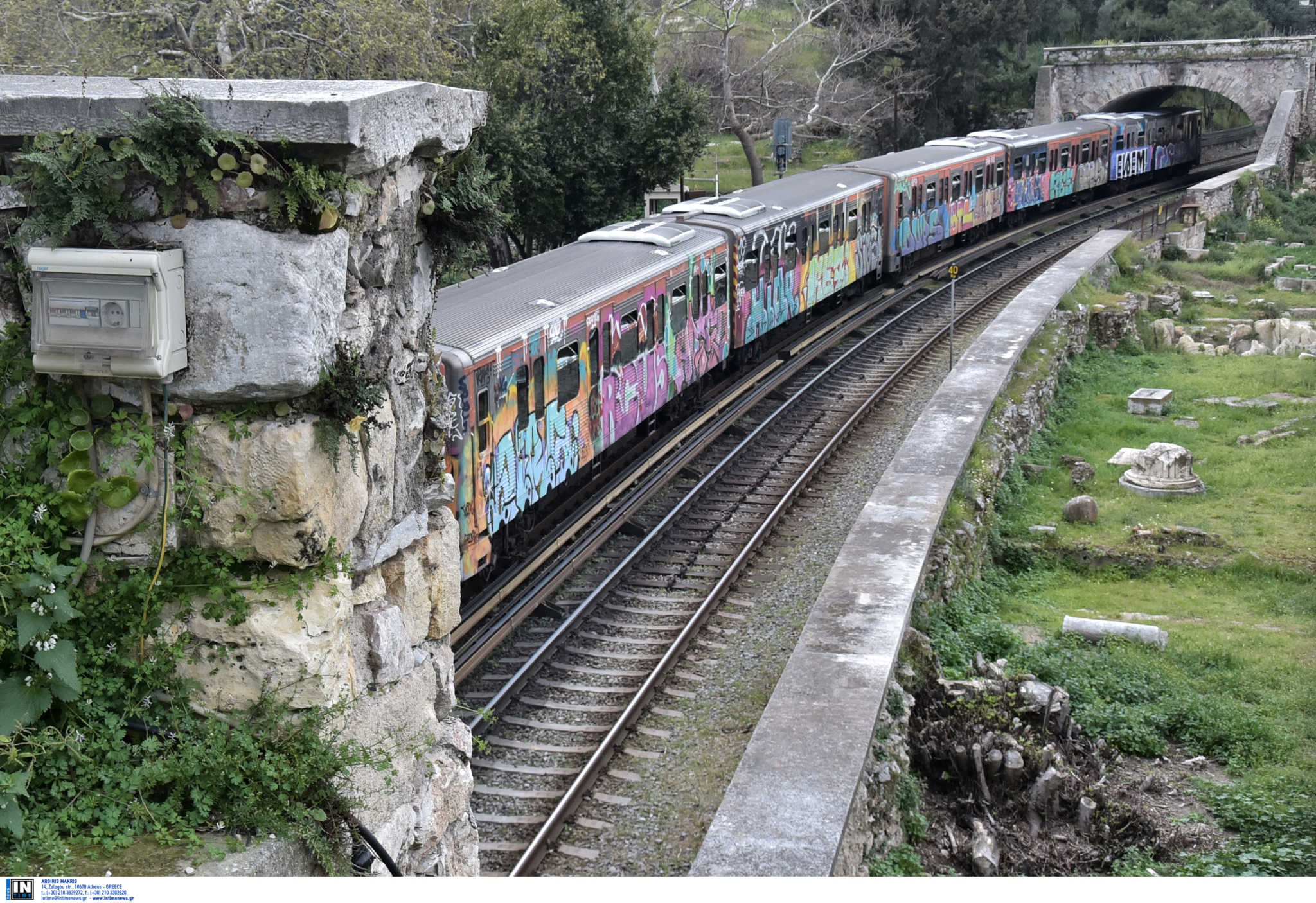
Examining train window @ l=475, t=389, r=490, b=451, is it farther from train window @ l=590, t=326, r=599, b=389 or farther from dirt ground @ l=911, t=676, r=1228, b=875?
dirt ground @ l=911, t=676, r=1228, b=875

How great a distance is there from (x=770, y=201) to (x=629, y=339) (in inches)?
269

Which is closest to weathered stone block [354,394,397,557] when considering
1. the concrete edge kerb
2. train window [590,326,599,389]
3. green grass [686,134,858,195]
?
the concrete edge kerb

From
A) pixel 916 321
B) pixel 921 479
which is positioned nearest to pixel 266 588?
pixel 921 479

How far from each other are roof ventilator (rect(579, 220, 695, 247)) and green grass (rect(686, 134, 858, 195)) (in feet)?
84.9

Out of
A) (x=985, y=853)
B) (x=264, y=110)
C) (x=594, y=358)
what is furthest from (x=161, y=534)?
(x=594, y=358)

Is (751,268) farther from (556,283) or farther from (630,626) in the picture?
(630,626)

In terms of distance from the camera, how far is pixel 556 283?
13219mm

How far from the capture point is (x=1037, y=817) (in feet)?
31.0

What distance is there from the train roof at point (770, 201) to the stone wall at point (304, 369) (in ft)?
44.4

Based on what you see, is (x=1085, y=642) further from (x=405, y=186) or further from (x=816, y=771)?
(x=405, y=186)

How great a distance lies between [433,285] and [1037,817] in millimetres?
6381

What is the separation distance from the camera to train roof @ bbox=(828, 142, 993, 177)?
25.5m

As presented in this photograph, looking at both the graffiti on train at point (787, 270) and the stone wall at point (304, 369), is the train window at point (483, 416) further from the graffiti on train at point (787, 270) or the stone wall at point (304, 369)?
the graffiti on train at point (787, 270)

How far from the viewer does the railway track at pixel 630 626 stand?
9070mm
